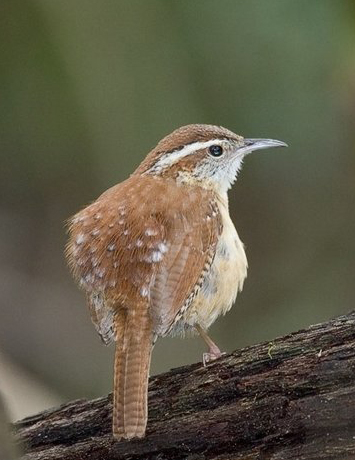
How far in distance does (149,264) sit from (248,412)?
35.7 inches

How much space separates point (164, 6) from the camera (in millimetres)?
7484

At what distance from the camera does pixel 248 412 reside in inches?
167

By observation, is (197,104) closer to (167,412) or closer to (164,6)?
(164,6)

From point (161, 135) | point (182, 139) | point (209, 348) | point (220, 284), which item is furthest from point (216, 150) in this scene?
point (161, 135)

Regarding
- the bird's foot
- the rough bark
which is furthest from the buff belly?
the rough bark

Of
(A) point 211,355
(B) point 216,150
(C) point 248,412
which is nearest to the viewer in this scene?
(C) point 248,412

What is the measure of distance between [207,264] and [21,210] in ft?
12.6

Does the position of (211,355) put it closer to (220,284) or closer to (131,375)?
(220,284)

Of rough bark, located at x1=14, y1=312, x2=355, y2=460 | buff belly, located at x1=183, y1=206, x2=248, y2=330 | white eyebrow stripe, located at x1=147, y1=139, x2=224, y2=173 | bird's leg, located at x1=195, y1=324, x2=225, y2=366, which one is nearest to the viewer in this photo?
rough bark, located at x1=14, y1=312, x2=355, y2=460

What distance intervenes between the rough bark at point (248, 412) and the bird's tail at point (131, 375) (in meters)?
0.20

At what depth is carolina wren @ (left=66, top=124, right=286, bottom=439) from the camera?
452 cm

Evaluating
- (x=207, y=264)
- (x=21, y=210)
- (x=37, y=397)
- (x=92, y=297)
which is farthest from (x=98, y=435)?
(x=21, y=210)

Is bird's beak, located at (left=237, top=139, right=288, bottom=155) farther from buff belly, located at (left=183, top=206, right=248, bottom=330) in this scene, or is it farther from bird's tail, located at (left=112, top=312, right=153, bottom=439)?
bird's tail, located at (left=112, top=312, right=153, bottom=439)

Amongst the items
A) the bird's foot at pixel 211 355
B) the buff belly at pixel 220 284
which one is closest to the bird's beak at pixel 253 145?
the buff belly at pixel 220 284
